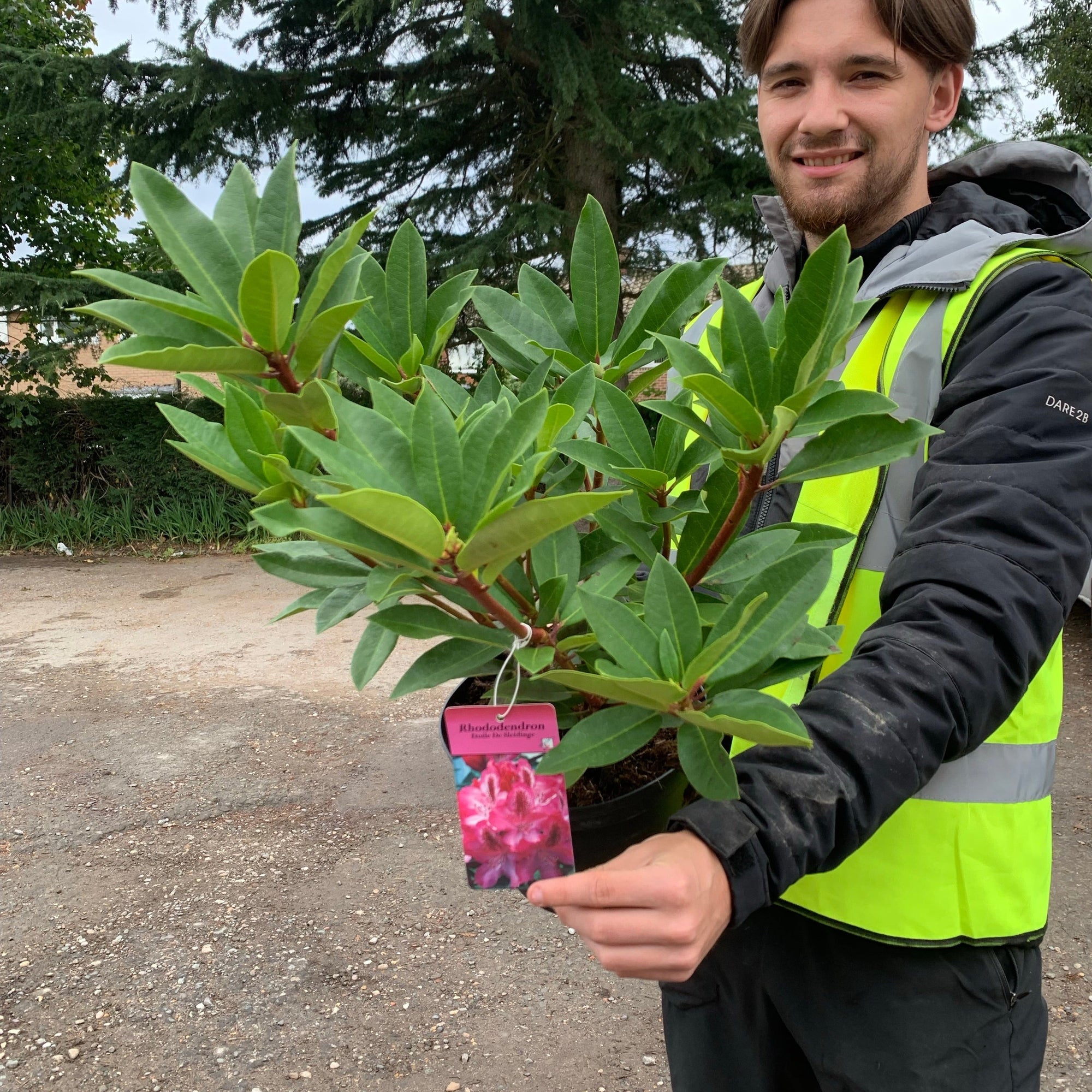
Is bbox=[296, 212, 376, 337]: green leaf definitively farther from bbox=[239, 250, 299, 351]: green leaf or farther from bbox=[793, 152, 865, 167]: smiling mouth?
bbox=[793, 152, 865, 167]: smiling mouth

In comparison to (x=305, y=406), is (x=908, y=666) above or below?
below

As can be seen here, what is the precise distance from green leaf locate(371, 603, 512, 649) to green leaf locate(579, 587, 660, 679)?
0.28ft

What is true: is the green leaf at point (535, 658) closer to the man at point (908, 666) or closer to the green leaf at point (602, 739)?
the green leaf at point (602, 739)

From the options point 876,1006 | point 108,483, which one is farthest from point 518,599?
point 108,483

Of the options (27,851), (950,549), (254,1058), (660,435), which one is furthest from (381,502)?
(27,851)

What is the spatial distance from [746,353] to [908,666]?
0.97 ft

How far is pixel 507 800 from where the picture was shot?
2.40 feet

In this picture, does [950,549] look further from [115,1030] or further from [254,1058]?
[115,1030]

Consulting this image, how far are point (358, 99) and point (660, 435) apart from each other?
25.8 ft

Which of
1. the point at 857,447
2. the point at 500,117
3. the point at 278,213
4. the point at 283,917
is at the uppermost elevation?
the point at 500,117

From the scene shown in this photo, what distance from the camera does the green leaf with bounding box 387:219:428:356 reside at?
2.63 feet

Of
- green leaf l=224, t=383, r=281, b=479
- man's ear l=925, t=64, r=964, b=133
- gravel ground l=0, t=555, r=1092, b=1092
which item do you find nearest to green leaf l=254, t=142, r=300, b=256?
green leaf l=224, t=383, r=281, b=479

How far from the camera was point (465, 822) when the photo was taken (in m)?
0.74

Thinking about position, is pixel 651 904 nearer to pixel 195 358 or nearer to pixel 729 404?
pixel 729 404
